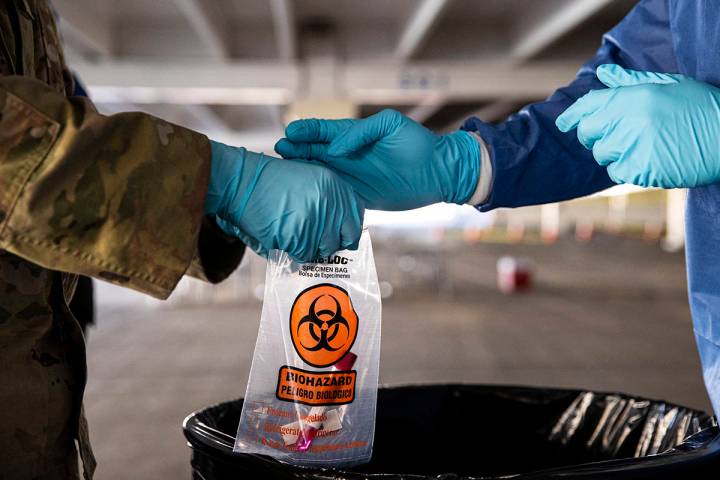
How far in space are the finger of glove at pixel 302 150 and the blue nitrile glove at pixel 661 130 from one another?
442 mm

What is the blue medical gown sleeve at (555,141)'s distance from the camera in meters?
1.25

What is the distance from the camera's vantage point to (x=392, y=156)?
119 centimetres

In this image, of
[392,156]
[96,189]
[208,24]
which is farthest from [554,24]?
[96,189]

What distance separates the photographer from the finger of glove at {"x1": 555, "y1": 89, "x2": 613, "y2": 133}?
37.4 inches

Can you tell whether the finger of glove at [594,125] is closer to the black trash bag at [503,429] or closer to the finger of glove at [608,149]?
the finger of glove at [608,149]

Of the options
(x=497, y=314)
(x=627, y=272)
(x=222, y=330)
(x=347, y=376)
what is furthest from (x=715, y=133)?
(x=627, y=272)

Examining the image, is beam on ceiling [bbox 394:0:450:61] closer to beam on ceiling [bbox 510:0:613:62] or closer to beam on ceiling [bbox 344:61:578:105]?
beam on ceiling [bbox 344:61:578:105]

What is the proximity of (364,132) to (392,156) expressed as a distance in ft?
0.35

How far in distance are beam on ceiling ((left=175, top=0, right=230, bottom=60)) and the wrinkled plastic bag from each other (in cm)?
396

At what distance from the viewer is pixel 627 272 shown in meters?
11.2

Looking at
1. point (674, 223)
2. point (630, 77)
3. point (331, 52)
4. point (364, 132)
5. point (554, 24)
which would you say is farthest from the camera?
point (674, 223)

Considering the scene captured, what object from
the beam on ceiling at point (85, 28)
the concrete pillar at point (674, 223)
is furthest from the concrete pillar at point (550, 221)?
the beam on ceiling at point (85, 28)

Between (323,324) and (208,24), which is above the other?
(208,24)

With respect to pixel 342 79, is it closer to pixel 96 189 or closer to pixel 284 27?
pixel 284 27
